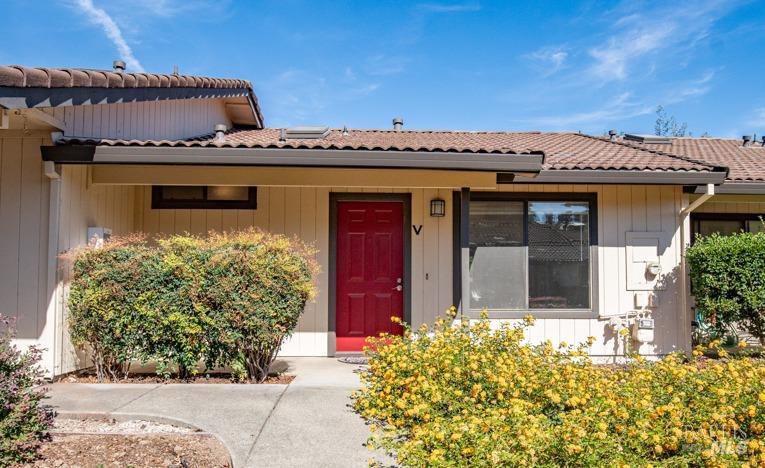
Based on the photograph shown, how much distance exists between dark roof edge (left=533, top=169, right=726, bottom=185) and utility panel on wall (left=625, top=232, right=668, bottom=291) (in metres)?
0.86

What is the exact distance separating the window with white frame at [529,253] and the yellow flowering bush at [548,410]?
6.53 feet

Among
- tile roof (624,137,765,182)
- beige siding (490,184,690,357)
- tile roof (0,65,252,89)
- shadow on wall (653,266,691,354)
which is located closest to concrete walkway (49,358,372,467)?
tile roof (0,65,252,89)

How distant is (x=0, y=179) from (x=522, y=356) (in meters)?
5.61

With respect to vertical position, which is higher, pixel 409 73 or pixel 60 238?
pixel 409 73

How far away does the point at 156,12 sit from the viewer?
1047cm

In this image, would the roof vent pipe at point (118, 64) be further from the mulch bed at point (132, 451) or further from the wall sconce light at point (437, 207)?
the mulch bed at point (132, 451)

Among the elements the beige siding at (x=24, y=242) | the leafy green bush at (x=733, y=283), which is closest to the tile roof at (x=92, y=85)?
the beige siding at (x=24, y=242)

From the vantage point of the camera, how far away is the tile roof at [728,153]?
24.4ft

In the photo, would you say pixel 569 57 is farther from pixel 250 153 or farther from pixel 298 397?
pixel 298 397

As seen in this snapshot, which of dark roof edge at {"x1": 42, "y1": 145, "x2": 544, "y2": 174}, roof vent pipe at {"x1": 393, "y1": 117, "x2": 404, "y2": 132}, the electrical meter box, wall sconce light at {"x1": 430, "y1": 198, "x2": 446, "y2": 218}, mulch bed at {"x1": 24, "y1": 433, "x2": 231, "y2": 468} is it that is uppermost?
roof vent pipe at {"x1": 393, "y1": 117, "x2": 404, "y2": 132}

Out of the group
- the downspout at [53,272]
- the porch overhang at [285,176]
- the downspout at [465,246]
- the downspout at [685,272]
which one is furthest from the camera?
the downspout at [685,272]

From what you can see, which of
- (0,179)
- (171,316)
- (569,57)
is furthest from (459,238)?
(569,57)

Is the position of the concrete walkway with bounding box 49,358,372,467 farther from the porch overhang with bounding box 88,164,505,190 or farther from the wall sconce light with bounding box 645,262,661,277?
the wall sconce light with bounding box 645,262,661,277

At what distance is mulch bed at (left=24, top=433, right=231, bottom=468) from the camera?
3184mm
